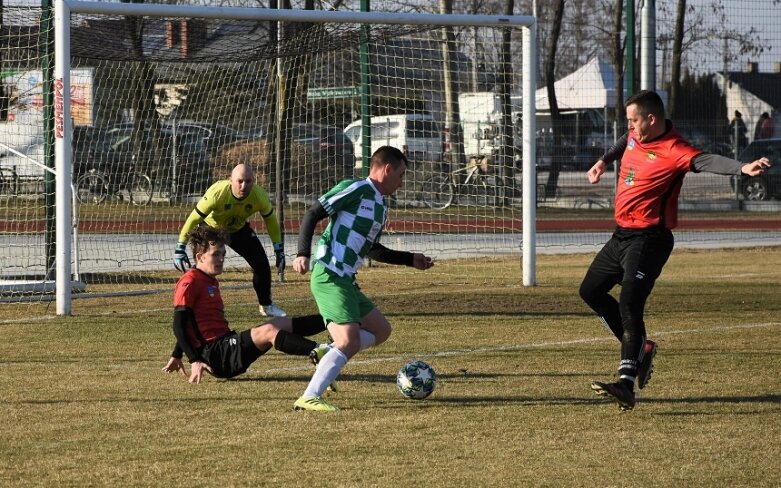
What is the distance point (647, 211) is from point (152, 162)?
1086cm

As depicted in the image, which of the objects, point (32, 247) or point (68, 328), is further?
point (32, 247)

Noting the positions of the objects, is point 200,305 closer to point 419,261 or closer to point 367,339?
point 367,339

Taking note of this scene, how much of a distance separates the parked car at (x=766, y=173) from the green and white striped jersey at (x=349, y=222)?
69.0ft

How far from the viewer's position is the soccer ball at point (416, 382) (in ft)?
23.2

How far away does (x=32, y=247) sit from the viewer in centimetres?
1509

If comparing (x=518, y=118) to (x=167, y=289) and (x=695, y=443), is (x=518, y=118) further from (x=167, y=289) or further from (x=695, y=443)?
(x=695, y=443)

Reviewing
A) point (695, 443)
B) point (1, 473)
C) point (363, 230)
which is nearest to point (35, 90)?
point (363, 230)

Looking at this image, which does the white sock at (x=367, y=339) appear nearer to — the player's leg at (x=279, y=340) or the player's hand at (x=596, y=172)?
the player's leg at (x=279, y=340)

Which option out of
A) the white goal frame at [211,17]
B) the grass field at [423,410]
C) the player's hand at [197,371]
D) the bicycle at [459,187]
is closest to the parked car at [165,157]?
the bicycle at [459,187]

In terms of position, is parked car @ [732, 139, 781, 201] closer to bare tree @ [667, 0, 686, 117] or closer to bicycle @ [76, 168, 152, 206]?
bare tree @ [667, 0, 686, 117]

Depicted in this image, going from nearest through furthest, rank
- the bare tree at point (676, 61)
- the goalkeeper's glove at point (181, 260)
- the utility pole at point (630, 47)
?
the goalkeeper's glove at point (181, 260)
the utility pole at point (630, 47)
the bare tree at point (676, 61)

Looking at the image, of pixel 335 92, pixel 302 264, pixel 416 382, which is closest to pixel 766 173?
pixel 335 92

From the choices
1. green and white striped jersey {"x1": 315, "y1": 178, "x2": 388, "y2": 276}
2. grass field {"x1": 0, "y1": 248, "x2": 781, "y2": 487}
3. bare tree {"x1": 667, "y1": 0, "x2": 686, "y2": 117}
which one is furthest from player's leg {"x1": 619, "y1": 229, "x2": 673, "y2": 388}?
bare tree {"x1": 667, "y1": 0, "x2": 686, "y2": 117}

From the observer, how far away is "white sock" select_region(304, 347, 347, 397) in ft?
22.2
